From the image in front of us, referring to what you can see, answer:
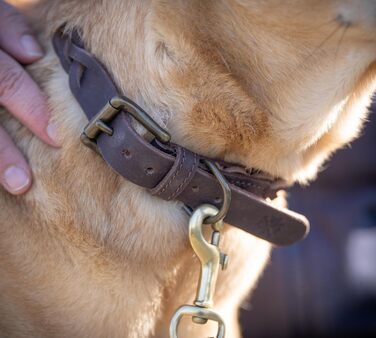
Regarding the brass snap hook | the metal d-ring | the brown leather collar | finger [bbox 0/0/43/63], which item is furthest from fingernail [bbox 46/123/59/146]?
the brass snap hook

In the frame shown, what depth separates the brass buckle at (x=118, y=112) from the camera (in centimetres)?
145

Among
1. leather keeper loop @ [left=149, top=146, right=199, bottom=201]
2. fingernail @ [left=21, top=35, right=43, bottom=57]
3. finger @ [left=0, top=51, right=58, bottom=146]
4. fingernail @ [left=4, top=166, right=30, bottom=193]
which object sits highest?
fingernail @ [left=21, top=35, right=43, bottom=57]

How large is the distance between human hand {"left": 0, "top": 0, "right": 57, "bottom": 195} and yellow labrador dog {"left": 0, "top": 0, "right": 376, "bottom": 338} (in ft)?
0.11

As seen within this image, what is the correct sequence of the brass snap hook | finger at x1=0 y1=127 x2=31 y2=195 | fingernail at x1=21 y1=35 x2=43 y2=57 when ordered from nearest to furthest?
the brass snap hook
finger at x1=0 y1=127 x2=31 y2=195
fingernail at x1=21 y1=35 x2=43 y2=57

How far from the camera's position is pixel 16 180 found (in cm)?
158

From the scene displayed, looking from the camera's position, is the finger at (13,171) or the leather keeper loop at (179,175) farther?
the finger at (13,171)

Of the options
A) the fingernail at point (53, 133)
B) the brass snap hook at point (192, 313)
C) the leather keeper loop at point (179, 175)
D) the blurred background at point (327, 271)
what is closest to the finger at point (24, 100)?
the fingernail at point (53, 133)

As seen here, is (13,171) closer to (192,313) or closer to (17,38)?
(17,38)

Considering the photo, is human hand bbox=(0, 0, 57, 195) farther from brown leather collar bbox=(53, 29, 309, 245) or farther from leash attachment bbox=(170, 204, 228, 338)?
leash attachment bbox=(170, 204, 228, 338)

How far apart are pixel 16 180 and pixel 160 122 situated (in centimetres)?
40

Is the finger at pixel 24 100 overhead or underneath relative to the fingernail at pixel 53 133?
overhead

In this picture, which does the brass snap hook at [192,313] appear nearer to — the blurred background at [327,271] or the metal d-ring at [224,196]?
the metal d-ring at [224,196]

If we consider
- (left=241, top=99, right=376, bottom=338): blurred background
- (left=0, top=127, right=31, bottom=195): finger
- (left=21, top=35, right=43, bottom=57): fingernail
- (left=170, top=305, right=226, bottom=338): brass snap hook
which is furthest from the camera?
(left=241, top=99, right=376, bottom=338): blurred background

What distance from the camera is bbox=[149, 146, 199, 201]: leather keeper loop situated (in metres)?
1.47
